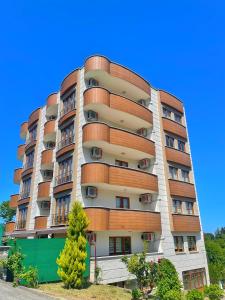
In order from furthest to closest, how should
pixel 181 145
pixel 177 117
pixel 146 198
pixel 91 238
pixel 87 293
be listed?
pixel 177 117
pixel 181 145
pixel 146 198
pixel 91 238
pixel 87 293

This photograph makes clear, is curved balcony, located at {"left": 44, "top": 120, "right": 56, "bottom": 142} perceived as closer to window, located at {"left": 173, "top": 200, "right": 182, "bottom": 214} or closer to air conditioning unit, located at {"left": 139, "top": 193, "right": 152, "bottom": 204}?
air conditioning unit, located at {"left": 139, "top": 193, "right": 152, "bottom": 204}

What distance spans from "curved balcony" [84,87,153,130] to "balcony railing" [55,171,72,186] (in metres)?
6.48

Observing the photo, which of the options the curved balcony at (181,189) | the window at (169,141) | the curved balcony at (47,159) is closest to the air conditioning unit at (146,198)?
the curved balcony at (181,189)

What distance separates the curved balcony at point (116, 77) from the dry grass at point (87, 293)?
1892cm

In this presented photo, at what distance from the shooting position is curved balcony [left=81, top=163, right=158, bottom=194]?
22.8 meters

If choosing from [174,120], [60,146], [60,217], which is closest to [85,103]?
[60,146]

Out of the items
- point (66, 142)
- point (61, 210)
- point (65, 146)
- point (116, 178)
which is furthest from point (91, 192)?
point (66, 142)

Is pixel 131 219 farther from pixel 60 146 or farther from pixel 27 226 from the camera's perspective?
pixel 27 226

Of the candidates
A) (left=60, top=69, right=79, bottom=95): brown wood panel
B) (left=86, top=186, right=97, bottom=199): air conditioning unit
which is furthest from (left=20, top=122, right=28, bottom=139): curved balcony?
(left=86, top=186, right=97, bottom=199): air conditioning unit

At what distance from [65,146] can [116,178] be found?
21.0 feet

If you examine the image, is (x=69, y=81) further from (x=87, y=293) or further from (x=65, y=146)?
(x=87, y=293)

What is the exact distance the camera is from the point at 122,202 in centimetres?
2620

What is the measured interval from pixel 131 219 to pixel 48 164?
454 inches

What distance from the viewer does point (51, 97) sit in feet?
108
